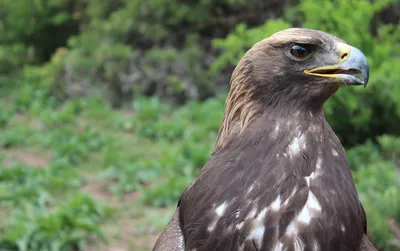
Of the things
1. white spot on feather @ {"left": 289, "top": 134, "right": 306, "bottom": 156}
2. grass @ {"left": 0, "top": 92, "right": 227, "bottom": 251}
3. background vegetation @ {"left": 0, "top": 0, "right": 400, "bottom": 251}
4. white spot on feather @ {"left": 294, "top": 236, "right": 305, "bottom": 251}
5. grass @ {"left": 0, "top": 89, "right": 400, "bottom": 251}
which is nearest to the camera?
white spot on feather @ {"left": 294, "top": 236, "right": 305, "bottom": 251}

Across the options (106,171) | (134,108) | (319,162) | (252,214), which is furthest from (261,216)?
(134,108)

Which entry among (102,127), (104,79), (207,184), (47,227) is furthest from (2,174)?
(207,184)

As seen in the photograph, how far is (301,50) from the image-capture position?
82.4 inches

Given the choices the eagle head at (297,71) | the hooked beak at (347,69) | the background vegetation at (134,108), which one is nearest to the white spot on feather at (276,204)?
Answer: the eagle head at (297,71)

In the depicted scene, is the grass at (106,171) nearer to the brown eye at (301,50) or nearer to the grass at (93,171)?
the grass at (93,171)

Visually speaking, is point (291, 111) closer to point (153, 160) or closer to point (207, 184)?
point (207, 184)

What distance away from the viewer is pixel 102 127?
7.92m

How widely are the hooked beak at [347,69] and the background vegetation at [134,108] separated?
2083 mm

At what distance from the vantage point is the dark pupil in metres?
2.09

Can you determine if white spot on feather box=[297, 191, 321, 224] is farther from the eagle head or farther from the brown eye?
the brown eye

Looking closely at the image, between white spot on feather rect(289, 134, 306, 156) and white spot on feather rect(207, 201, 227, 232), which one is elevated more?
white spot on feather rect(289, 134, 306, 156)

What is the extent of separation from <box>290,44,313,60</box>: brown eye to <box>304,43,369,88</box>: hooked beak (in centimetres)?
7

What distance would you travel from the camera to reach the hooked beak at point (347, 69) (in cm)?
200

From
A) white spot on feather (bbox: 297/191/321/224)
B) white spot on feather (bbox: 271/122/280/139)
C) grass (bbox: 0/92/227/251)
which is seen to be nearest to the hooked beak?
white spot on feather (bbox: 271/122/280/139)
